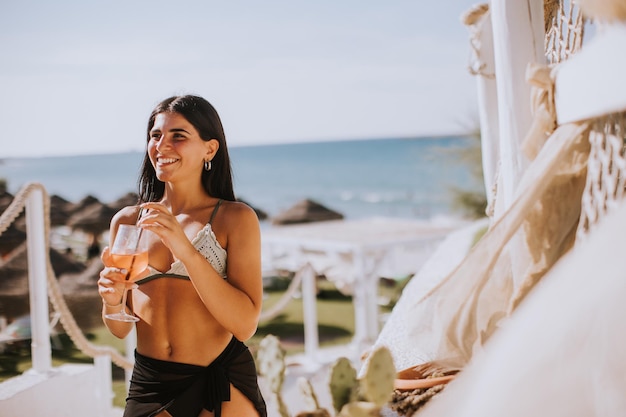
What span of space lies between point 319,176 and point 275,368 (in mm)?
48647

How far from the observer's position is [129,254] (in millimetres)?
1786

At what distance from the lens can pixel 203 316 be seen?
186 cm

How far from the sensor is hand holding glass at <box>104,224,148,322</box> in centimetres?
178

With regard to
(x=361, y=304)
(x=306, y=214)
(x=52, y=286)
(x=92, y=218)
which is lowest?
(x=306, y=214)

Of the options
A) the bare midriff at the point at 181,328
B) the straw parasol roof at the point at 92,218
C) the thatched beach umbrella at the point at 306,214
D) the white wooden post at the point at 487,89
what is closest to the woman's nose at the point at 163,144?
the bare midriff at the point at 181,328

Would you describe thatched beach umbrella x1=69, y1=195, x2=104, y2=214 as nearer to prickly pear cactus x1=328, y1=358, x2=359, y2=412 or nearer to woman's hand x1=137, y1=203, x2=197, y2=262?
woman's hand x1=137, y1=203, x2=197, y2=262

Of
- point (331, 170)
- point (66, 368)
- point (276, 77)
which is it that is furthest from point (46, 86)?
point (66, 368)

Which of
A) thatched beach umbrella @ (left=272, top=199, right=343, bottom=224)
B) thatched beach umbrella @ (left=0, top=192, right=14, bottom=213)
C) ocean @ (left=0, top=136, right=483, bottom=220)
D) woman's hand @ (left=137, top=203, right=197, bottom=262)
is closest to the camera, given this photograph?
woman's hand @ (left=137, top=203, right=197, bottom=262)

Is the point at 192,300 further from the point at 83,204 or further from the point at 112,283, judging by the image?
the point at 83,204

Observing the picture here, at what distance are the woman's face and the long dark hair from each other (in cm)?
3

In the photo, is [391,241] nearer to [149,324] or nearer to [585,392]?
[149,324]

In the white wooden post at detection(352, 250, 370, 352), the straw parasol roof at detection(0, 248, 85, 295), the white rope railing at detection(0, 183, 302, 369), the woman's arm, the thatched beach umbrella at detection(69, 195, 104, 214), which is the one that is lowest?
the white wooden post at detection(352, 250, 370, 352)

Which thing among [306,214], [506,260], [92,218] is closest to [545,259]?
[506,260]

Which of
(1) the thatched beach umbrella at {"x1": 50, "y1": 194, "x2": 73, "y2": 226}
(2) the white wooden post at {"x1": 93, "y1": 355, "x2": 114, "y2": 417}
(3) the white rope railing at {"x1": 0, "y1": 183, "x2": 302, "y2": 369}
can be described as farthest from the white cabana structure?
(1) the thatched beach umbrella at {"x1": 50, "y1": 194, "x2": 73, "y2": 226}
